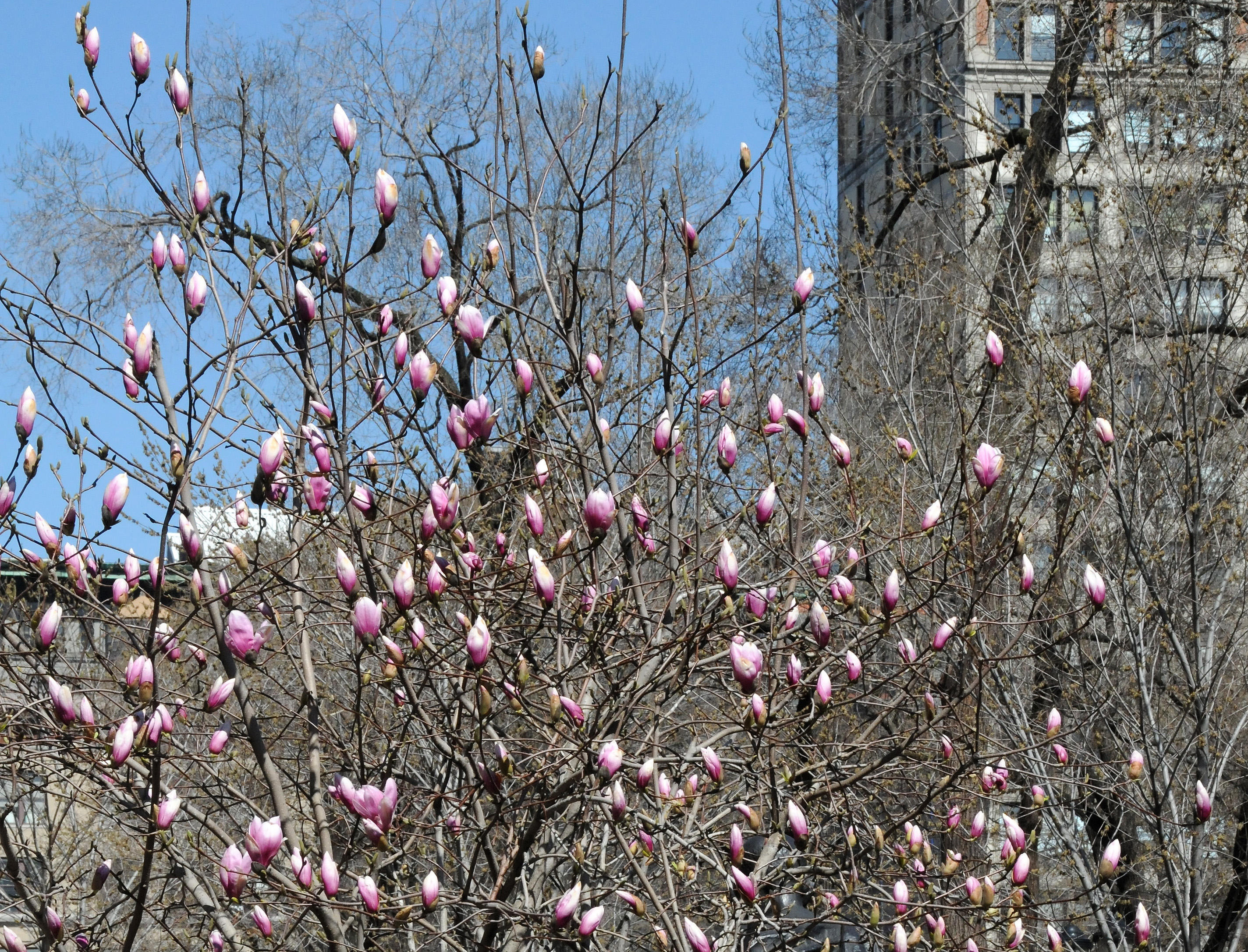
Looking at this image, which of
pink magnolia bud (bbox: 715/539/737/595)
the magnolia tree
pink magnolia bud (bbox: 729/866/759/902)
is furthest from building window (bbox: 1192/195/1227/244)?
pink magnolia bud (bbox: 729/866/759/902)

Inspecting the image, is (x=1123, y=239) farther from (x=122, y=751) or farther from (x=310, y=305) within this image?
(x=122, y=751)

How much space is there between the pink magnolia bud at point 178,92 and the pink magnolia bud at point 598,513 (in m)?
1.44

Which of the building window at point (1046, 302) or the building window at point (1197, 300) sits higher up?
the building window at point (1046, 302)

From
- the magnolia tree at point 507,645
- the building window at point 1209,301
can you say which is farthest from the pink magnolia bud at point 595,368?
the building window at point 1209,301

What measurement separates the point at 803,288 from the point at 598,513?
1114 mm

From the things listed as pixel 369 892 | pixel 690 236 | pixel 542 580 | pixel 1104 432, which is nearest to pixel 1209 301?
pixel 1104 432

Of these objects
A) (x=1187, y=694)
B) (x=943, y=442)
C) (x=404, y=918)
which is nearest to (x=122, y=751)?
Result: (x=404, y=918)

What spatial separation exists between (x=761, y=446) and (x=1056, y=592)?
7.18 ft

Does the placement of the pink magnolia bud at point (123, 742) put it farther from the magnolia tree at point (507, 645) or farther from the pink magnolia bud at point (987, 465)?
the pink magnolia bud at point (987, 465)

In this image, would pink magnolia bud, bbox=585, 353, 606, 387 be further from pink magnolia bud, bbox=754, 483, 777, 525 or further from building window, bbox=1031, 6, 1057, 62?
building window, bbox=1031, 6, 1057, 62

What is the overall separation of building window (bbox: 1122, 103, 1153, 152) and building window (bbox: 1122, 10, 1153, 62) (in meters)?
0.25

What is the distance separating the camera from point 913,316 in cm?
919

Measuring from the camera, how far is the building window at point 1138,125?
249 inches

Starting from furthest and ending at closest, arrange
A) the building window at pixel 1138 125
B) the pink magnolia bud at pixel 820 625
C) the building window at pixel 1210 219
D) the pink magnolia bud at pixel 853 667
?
the building window at pixel 1138 125 → the building window at pixel 1210 219 → the pink magnolia bud at pixel 853 667 → the pink magnolia bud at pixel 820 625
